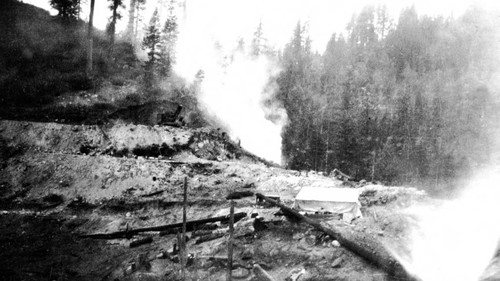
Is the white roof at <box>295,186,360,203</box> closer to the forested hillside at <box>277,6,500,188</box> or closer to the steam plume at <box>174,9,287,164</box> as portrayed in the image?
the steam plume at <box>174,9,287,164</box>

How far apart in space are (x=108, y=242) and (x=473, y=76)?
80.3m

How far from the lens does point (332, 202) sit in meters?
13.5

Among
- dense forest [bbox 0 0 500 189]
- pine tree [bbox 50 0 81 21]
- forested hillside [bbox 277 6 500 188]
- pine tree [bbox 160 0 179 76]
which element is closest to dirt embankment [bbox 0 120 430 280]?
dense forest [bbox 0 0 500 189]

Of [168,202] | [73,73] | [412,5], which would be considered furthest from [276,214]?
[412,5]

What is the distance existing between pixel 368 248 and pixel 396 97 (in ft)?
205

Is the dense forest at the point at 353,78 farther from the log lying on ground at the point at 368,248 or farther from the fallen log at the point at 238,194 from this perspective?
the log lying on ground at the point at 368,248

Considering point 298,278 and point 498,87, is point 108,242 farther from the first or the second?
point 498,87

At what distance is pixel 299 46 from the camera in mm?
78688

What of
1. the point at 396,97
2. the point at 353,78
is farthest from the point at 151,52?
the point at 396,97

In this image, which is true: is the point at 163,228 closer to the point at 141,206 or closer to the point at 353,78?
the point at 141,206

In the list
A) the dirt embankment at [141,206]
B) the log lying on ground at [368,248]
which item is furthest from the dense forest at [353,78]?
the log lying on ground at [368,248]

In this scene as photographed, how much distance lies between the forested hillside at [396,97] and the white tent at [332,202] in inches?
1196

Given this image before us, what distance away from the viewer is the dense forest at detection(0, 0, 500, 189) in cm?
3066

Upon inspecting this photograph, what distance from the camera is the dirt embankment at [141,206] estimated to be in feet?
35.6
